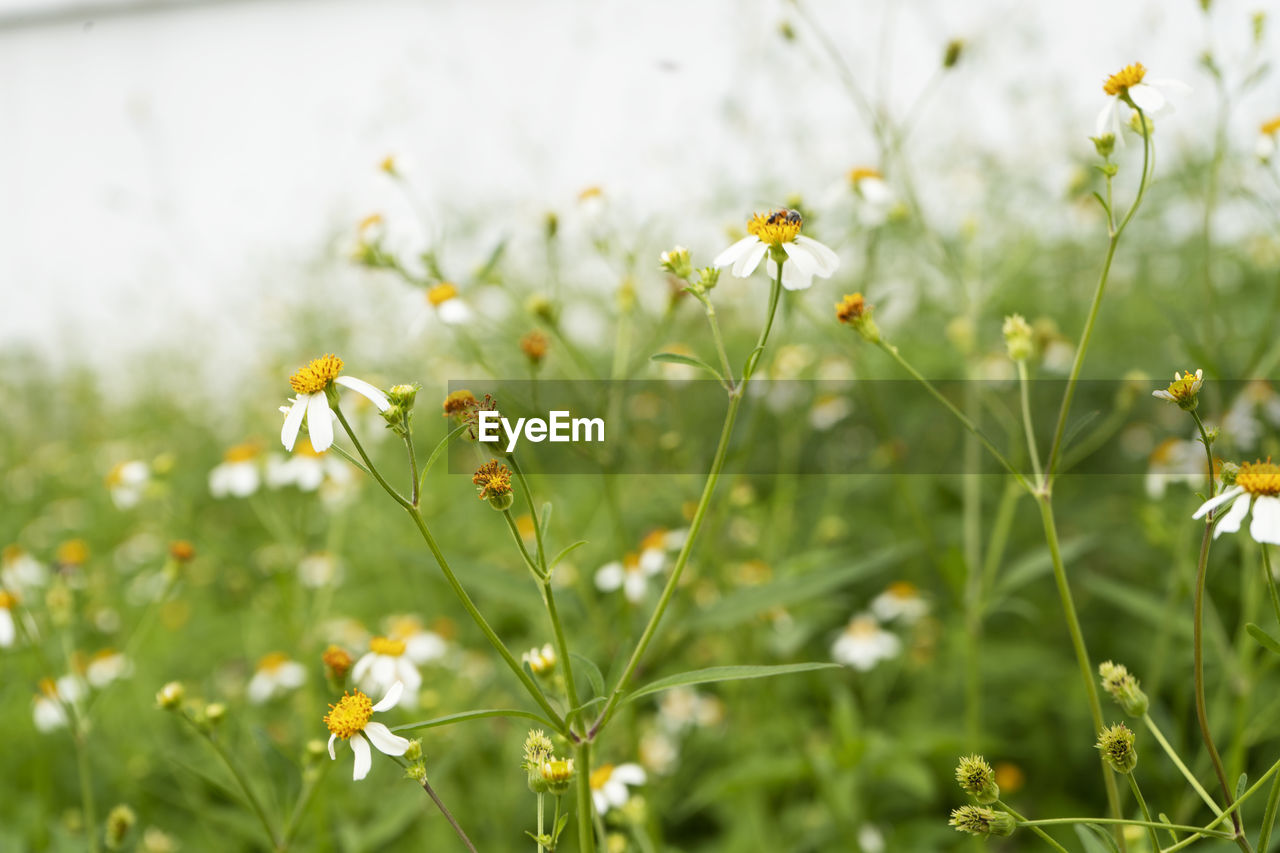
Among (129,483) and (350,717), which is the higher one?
(129,483)

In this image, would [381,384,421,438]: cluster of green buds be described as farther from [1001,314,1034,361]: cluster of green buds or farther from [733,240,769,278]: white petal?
[1001,314,1034,361]: cluster of green buds

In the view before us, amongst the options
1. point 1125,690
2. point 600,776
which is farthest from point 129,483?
point 1125,690

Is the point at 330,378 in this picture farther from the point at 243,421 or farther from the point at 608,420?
the point at 243,421

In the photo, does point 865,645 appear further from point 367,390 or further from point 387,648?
point 367,390

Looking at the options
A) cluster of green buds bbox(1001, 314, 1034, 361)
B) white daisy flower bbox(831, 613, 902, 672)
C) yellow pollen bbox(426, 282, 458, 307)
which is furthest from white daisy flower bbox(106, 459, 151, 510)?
cluster of green buds bbox(1001, 314, 1034, 361)

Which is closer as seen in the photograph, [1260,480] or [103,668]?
[1260,480]

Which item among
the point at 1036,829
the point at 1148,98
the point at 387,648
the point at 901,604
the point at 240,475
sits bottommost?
the point at 1036,829
